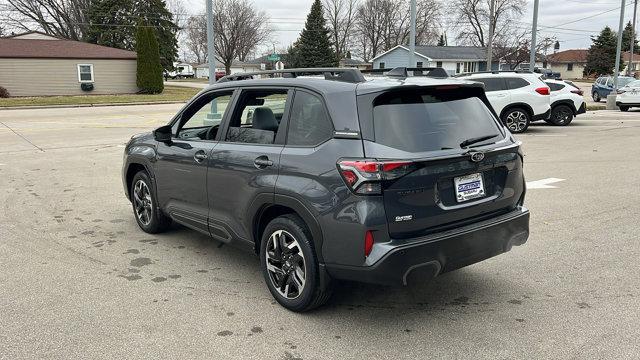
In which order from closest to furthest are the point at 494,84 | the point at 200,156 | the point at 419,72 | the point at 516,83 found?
the point at 419,72, the point at 200,156, the point at 516,83, the point at 494,84

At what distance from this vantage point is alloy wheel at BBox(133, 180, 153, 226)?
5.77 meters

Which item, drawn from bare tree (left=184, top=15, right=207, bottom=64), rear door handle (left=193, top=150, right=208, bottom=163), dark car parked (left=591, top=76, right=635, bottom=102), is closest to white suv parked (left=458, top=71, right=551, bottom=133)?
rear door handle (left=193, top=150, right=208, bottom=163)

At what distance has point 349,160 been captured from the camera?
3.36 meters

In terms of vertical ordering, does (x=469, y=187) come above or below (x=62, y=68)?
below

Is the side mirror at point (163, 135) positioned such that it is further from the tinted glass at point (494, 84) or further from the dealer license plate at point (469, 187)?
the tinted glass at point (494, 84)

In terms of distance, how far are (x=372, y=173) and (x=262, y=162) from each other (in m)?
1.02

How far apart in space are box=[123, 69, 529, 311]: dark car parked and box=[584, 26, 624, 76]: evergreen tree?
87.0m

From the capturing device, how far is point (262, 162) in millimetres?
3951

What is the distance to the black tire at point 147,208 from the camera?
18.5ft

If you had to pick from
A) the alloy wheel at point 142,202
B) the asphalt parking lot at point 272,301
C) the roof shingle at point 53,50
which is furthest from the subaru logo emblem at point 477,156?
the roof shingle at point 53,50

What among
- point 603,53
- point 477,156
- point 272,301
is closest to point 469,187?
point 477,156

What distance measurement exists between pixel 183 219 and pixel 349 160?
2.33 meters

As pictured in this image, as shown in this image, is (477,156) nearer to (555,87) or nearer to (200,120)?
(200,120)

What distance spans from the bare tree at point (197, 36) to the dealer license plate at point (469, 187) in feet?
256
